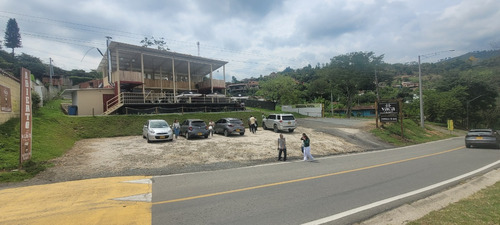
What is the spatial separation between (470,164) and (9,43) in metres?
103

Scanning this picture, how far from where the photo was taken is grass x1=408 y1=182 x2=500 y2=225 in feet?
14.2

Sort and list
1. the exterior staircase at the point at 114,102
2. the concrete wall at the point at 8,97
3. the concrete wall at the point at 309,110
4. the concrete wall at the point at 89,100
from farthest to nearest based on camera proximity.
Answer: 1. the concrete wall at the point at 309,110
2. the concrete wall at the point at 89,100
3. the exterior staircase at the point at 114,102
4. the concrete wall at the point at 8,97

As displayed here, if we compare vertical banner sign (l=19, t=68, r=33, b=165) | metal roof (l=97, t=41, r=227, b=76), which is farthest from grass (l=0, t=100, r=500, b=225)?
metal roof (l=97, t=41, r=227, b=76)

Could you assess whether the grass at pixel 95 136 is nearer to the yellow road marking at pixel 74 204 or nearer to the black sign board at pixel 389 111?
the black sign board at pixel 389 111

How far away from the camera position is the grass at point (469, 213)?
4.33 m

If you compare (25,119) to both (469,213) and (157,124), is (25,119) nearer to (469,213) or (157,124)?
(157,124)

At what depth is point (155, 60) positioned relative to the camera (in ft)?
100

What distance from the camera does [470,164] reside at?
1115 centimetres

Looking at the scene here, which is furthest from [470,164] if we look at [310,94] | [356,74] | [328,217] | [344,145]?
[310,94]

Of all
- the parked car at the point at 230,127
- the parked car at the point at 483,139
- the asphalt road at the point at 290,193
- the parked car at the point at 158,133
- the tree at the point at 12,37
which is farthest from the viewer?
the tree at the point at 12,37

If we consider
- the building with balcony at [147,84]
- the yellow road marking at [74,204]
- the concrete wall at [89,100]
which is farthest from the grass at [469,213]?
A: the concrete wall at [89,100]

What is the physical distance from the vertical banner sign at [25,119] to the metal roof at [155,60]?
16704 mm

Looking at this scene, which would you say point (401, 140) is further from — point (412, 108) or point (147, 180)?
point (412, 108)

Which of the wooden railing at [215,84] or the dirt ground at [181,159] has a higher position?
the wooden railing at [215,84]
